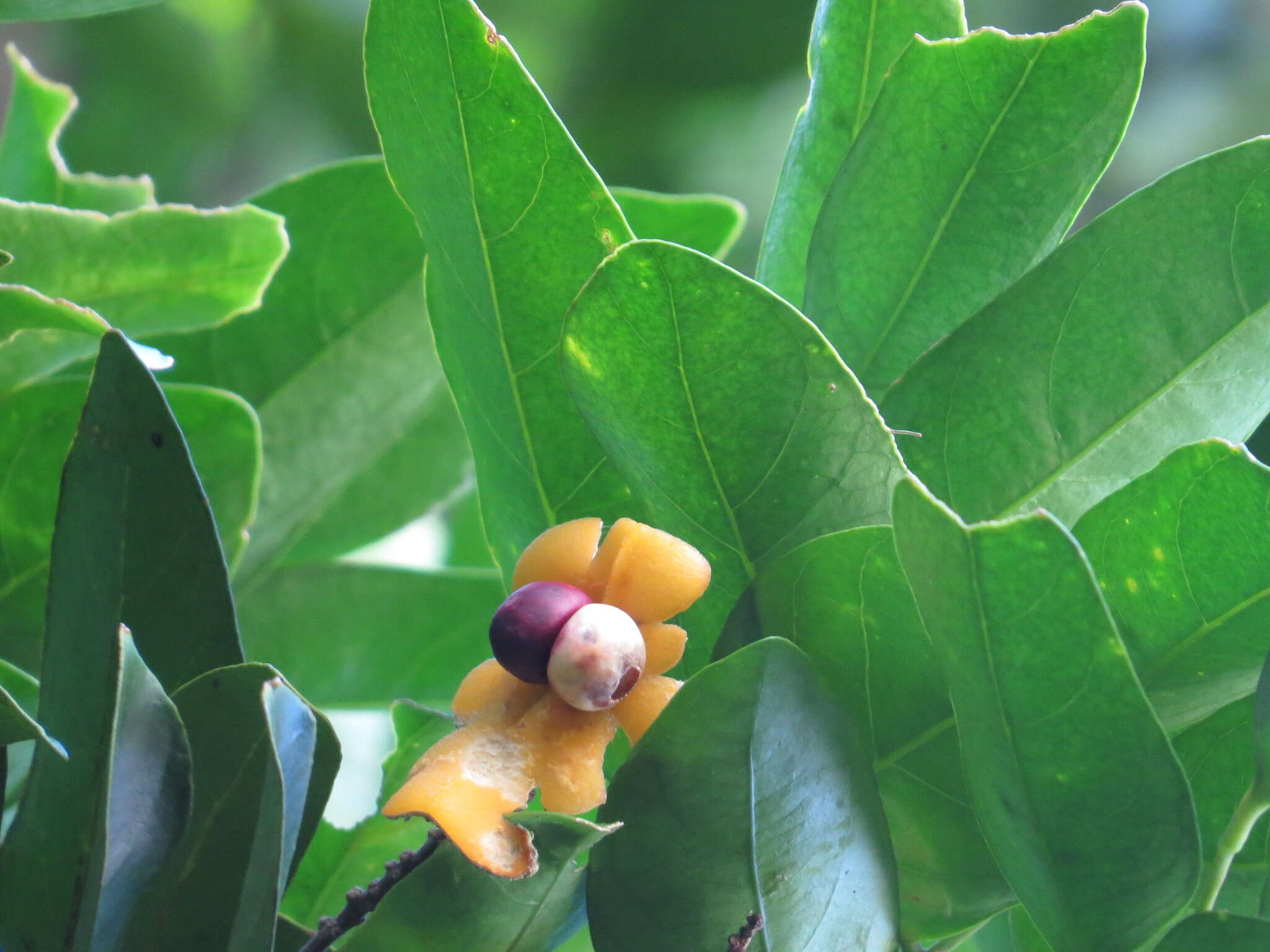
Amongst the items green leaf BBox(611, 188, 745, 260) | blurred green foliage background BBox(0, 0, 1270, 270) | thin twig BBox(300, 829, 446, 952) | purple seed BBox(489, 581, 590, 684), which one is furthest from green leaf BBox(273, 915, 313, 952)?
blurred green foliage background BBox(0, 0, 1270, 270)

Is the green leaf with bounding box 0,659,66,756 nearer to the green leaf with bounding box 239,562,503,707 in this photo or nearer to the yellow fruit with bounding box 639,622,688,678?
the yellow fruit with bounding box 639,622,688,678

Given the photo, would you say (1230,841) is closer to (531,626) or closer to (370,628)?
(531,626)

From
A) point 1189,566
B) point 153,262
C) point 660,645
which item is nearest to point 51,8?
point 153,262

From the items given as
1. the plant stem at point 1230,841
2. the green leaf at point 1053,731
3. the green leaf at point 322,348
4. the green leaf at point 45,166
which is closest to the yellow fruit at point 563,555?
the green leaf at point 1053,731

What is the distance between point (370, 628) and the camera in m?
0.77

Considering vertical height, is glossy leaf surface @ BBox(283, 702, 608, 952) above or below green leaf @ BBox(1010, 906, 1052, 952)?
above

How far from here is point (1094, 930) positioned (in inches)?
13.9

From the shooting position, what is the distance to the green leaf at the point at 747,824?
0.34m

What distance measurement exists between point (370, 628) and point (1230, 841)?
0.53 m

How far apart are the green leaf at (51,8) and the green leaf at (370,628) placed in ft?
1.24

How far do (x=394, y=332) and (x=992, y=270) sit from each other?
354mm

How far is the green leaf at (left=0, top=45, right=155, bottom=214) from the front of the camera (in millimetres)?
706

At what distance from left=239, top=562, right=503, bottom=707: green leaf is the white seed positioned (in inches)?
16.4

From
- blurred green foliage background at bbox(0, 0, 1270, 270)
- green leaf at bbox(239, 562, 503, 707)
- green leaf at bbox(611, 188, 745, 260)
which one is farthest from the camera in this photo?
blurred green foliage background at bbox(0, 0, 1270, 270)
